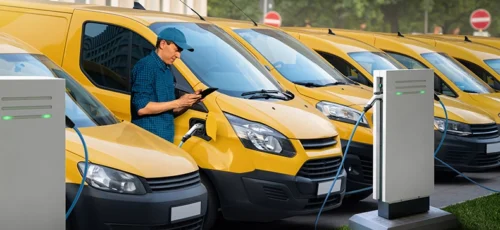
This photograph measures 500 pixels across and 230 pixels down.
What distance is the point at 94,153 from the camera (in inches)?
234

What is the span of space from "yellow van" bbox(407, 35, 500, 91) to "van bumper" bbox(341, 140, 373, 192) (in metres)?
5.60

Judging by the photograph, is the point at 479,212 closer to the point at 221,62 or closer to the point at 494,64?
the point at 221,62

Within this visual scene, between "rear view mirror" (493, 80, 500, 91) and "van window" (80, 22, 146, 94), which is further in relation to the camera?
"rear view mirror" (493, 80, 500, 91)

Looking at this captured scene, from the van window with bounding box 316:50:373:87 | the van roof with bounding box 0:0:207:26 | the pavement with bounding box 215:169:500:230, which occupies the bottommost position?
the pavement with bounding box 215:169:500:230

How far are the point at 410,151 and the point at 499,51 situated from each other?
7.89 metres

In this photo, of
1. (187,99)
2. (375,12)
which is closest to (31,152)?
(187,99)

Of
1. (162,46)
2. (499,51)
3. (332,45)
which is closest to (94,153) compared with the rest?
(162,46)

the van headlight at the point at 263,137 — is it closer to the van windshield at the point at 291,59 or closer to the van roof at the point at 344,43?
the van windshield at the point at 291,59

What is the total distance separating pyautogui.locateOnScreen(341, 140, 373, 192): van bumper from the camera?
8.87 meters

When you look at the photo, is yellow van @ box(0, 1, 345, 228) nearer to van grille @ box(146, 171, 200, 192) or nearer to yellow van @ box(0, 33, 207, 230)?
yellow van @ box(0, 33, 207, 230)

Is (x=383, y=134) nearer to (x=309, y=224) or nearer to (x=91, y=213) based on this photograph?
(x=309, y=224)

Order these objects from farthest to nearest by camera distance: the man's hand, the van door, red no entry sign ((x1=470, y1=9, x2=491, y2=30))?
red no entry sign ((x1=470, y1=9, x2=491, y2=30))
the van door
the man's hand

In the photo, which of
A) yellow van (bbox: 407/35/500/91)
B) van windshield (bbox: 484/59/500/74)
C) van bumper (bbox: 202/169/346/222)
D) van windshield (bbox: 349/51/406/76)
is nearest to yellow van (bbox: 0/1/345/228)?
van bumper (bbox: 202/169/346/222)

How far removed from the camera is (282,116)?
7754mm
